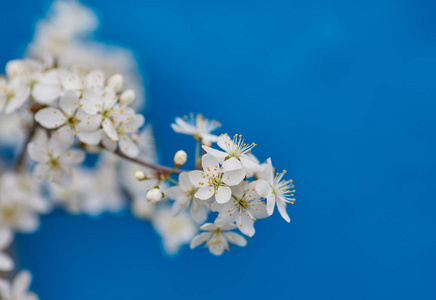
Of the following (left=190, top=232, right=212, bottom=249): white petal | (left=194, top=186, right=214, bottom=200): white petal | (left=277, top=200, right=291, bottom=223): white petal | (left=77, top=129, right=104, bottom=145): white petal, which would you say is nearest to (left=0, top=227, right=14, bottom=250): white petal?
(left=77, top=129, right=104, bottom=145): white petal

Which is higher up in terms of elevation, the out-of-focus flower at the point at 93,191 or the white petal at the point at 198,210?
the out-of-focus flower at the point at 93,191

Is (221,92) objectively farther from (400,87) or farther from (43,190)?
(43,190)

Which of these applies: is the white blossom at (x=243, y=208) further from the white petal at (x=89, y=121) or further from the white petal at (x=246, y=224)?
the white petal at (x=89, y=121)

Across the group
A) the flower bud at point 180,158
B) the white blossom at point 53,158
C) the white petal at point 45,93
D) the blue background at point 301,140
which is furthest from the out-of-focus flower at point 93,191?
the flower bud at point 180,158

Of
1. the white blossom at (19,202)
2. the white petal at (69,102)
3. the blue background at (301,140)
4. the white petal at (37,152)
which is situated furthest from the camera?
the blue background at (301,140)

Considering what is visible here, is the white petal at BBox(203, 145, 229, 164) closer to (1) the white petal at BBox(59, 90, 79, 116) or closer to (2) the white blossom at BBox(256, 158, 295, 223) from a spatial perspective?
(2) the white blossom at BBox(256, 158, 295, 223)

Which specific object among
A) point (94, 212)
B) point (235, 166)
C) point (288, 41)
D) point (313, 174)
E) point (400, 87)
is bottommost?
point (235, 166)

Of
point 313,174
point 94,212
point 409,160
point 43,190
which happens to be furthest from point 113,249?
point 409,160
